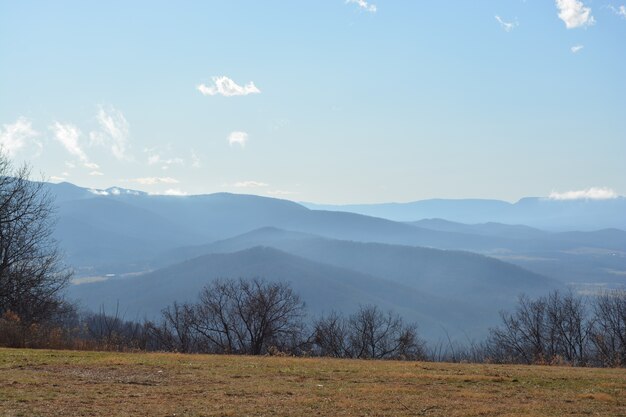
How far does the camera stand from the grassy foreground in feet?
39.7

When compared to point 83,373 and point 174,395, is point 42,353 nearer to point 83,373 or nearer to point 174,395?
point 83,373

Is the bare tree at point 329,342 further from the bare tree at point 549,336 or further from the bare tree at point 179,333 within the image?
the bare tree at point 549,336

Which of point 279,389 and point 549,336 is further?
point 549,336

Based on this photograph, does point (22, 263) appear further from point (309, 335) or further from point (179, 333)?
point (309, 335)

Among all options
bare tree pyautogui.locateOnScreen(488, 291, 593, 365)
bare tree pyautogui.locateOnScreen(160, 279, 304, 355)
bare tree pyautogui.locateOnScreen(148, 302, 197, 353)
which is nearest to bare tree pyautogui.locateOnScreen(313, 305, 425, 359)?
bare tree pyautogui.locateOnScreen(160, 279, 304, 355)

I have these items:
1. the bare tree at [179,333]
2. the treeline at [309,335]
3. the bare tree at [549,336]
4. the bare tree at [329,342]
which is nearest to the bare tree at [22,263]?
the treeline at [309,335]

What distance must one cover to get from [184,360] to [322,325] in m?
28.5

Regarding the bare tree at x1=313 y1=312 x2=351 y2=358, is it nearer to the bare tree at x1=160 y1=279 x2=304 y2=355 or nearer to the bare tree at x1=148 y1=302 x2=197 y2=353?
the bare tree at x1=160 y1=279 x2=304 y2=355

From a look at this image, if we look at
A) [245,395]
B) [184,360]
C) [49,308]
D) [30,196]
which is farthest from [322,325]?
[245,395]

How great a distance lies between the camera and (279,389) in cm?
1466

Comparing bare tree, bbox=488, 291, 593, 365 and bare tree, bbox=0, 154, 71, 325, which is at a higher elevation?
bare tree, bbox=0, 154, 71, 325

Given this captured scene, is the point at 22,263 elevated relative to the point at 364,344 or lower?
elevated

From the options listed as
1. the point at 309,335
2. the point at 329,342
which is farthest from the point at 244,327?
the point at 329,342

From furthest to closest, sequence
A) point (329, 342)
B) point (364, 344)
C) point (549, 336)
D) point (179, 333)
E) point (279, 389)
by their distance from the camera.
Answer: point (549, 336)
point (364, 344)
point (179, 333)
point (329, 342)
point (279, 389)
